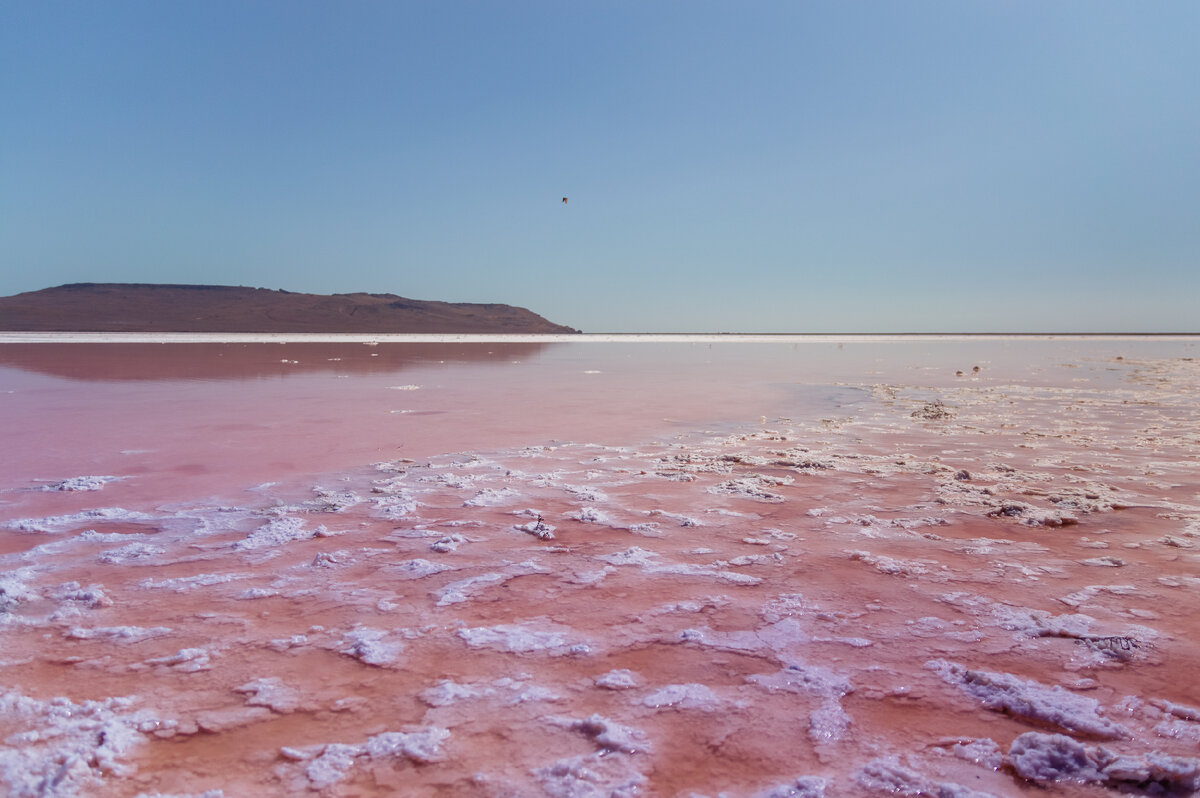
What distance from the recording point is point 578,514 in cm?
360

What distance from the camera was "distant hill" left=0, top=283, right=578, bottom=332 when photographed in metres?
61.8

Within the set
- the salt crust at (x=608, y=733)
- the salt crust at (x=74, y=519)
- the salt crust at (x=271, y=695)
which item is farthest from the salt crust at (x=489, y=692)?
the salt crust at (x=74, y=519)

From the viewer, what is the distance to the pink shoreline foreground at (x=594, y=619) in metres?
1.57

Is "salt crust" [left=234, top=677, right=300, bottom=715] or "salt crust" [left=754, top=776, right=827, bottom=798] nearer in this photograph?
"salt crust" [left=754, top=776, right=827, bottom=798]

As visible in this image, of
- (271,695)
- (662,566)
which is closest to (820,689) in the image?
(662,566)

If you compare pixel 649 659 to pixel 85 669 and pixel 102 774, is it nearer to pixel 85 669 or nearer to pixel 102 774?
pixel 102 774

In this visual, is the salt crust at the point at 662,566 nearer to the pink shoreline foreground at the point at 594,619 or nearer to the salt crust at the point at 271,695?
the pink shoreline foreground at the point at 594,619

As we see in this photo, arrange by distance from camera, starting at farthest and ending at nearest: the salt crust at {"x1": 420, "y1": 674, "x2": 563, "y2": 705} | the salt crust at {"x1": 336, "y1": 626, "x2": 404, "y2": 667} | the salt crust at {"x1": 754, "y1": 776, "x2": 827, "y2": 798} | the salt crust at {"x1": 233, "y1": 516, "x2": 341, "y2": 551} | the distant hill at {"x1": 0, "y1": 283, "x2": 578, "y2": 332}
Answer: the distant hill at {"x1": 0, "y1": 283, "x2": 578, "y2": 332}
the salt crust at {"x1": 233, "y1": 516, "x2": 341, "y2": 551}
the salt crust at {"x1": 336, "y1": 626, "x2": 404, "y2": 667}
the salt crust at {"x1": 420, "y1": 674, "x2": 563, "y2": 705}
the salt crust at {"x1": 754, "y1": 776, "x2": 827, "y2": 798}

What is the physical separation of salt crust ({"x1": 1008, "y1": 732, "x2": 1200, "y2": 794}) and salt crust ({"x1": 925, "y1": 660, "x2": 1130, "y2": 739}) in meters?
0.10

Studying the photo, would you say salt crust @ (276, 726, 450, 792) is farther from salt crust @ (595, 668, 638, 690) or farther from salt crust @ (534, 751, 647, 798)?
salt crust @ (595, 668, 638, 690)

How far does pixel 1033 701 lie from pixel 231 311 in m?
82.3

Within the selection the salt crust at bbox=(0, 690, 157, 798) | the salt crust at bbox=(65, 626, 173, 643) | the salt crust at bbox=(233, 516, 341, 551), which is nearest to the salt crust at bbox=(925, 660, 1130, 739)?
the salt crust at bbox=(0, 690, 157, 798)

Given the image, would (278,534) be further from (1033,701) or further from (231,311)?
(231,311)

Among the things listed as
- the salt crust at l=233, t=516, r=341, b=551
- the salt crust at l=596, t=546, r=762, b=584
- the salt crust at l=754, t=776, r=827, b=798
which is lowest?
the salt crust at l=754, t=776, r=827, b=798
